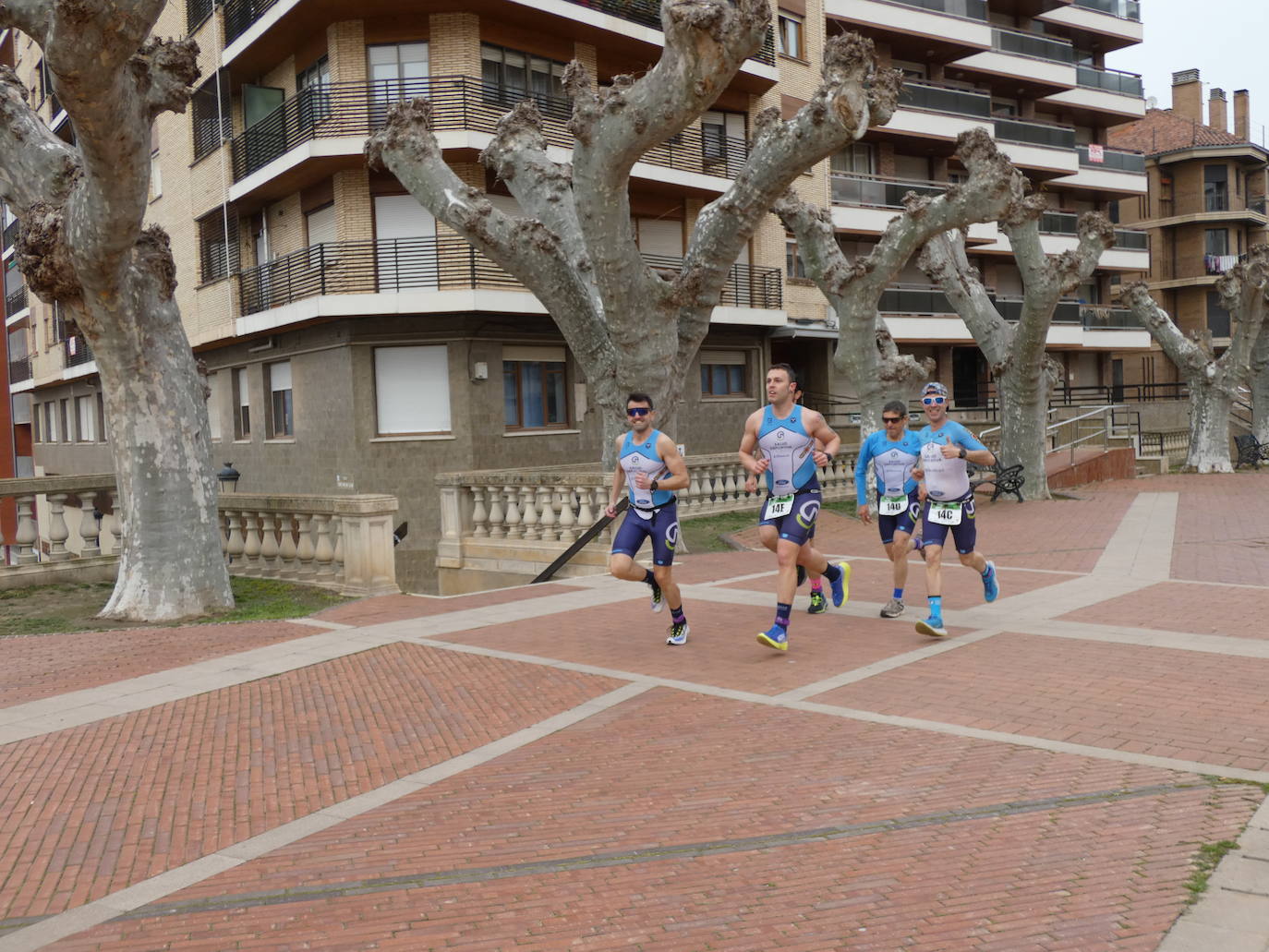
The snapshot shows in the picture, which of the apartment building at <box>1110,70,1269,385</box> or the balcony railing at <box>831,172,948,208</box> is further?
the apartment building at <box>1110,70,1269,385</box>

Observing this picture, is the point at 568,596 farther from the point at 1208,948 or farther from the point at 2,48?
the point at 2,48

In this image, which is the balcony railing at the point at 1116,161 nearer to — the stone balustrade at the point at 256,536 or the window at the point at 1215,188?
the window at the point at 1215,188

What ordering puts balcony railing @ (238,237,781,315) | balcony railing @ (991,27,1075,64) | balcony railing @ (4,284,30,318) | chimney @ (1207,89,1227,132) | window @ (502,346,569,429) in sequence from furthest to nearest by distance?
1. chimney @ (1207,89,1227,132)
2. balcony railing @ (4,284,30,318)
3. balcony railing @ (991,27,1075,64)
4. window @ (502,346,569,429)
5. balcony railing @ (238,237,781,315)

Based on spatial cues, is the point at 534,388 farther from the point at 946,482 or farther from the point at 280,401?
the point at 946,482

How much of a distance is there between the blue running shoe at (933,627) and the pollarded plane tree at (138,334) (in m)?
6.71

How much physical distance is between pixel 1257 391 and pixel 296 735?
34.3m

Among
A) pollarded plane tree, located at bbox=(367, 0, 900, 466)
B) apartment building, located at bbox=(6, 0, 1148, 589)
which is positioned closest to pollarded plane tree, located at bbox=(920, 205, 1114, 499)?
apartment building, located at bbox=(6, 0, 1148, 589)

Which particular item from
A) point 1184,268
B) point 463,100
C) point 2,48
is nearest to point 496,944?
point 463,100

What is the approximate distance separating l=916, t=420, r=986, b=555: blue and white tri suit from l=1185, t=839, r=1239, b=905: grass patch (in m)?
4.38

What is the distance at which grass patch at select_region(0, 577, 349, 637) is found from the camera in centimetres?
1051

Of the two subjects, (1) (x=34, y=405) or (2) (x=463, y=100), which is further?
(1) (x=34, y=405)

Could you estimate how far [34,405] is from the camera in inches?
1871

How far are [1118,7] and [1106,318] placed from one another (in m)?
12.1

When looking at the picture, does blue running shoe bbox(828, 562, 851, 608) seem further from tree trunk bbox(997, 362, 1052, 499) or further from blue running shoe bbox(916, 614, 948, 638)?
tree trunk bbox(997, 362, 1052, 499)
